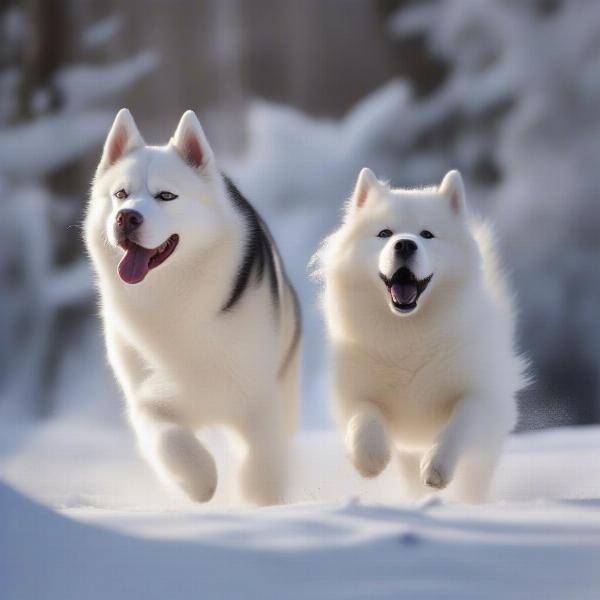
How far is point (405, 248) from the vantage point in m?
3.28

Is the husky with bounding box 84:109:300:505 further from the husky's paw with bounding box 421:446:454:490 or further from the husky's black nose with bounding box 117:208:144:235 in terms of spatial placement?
the husky's paw with bounding box 421:446:454:490

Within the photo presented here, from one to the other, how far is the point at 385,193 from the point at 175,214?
2.66 ft

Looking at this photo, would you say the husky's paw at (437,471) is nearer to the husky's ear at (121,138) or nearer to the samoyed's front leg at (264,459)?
the samoyed's front leg at (264,459)

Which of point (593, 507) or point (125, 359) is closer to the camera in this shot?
point (593, 507)

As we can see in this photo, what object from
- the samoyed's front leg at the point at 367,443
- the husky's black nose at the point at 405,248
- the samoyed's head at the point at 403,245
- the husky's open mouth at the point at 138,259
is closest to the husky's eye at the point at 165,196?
the husky's open mouth at the point at 138,259

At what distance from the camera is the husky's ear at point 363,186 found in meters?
3.72

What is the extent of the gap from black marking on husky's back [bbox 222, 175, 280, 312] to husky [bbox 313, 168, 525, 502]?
0.24 m

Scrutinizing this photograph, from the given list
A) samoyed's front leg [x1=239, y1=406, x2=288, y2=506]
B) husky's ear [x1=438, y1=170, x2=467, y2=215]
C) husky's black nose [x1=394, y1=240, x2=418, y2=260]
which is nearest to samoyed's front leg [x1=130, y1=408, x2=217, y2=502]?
samoyed's front leg [x1=239, y1=406, x2=288, y2=506]

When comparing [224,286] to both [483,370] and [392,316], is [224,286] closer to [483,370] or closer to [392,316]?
[392,316]

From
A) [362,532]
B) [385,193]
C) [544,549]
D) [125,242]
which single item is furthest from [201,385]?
[544,549]

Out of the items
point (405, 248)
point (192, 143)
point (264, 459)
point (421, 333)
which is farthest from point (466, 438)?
point (192, 143)

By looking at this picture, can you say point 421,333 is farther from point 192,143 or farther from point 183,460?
point 192,143

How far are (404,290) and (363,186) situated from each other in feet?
1.82

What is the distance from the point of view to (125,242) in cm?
325
